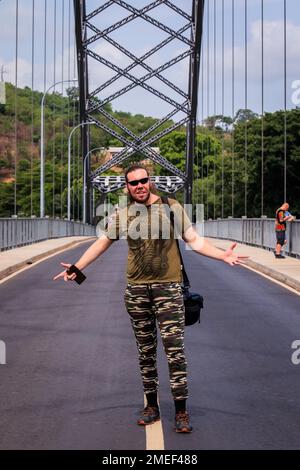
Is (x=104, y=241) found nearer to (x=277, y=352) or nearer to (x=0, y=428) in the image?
Answer: (x=0, y=428)

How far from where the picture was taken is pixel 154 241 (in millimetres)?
7562

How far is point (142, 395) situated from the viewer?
354 inches

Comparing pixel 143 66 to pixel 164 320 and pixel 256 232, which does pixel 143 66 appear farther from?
pixel 164 320

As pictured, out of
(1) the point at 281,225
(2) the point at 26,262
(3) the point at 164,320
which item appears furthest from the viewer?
(1) the point at 281,225

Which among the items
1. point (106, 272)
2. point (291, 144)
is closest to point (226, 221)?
point (106, 272)

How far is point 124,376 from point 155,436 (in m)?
2.77

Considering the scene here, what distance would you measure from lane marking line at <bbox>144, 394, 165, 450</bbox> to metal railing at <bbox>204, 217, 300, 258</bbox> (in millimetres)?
22326

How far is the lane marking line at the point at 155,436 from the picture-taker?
6969 mm

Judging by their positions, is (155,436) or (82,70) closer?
(155,436)

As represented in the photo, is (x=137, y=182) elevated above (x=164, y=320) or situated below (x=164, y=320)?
above

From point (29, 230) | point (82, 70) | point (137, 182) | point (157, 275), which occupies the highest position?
point (82, 70)

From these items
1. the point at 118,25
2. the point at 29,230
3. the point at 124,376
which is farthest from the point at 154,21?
the point at 124,376

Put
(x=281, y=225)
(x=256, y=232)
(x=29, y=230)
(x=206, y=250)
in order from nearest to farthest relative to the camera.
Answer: (x=206, y=250) < (x=281, y=225) < (x=256, y=232) < (x=29, y=230)
